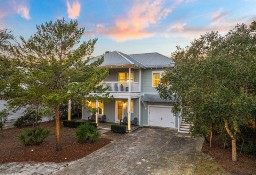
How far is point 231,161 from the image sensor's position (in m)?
9.67

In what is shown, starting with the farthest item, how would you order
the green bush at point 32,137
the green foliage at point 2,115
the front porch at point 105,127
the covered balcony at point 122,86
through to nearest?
the covered balcony at point 122,86 < the front porch at point 105,127 < the green foliage at point 2,115 < the green bush at point 32,137

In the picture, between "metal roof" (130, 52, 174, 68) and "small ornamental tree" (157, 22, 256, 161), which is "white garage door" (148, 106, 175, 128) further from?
"small ornamental tree" (157, 22, 256, 161)

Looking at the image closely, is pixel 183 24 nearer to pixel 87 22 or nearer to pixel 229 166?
pixel 87 22

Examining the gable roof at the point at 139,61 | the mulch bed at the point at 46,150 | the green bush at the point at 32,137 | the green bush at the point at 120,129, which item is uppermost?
the gable roof at the point at 139,61

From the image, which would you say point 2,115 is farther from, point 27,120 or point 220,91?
point 220,91

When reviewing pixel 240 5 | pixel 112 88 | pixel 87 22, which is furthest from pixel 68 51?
pixel 240 5

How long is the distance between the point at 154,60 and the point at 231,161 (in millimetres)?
12518

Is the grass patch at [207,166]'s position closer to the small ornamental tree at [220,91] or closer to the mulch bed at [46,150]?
the small ornamental tree at [220,91]

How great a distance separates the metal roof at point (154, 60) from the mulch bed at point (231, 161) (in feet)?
28.5

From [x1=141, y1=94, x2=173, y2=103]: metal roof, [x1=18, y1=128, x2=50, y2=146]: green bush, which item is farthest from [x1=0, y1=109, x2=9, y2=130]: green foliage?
[x1=141, y1=94, x2=173, y2=103]: metal roof

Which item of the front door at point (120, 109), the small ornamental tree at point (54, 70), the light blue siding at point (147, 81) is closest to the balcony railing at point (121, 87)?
the light blue siding at point (147, 81)

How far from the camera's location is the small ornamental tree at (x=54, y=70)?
9.40 m

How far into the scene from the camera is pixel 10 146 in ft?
39.9

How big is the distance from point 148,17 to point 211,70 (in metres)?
9.50
